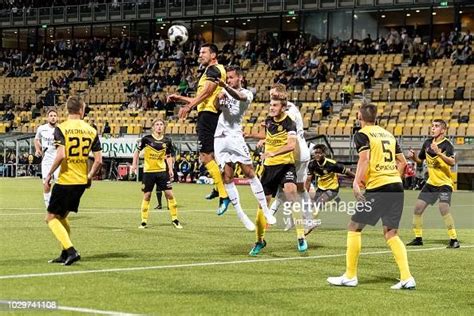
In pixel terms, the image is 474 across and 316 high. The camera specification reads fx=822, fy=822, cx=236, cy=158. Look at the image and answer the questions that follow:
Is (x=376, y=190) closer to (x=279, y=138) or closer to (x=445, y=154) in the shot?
(x=279, y=138)

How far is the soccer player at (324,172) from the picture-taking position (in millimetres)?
17906

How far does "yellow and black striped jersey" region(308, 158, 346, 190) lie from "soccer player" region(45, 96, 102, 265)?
7.59 meters

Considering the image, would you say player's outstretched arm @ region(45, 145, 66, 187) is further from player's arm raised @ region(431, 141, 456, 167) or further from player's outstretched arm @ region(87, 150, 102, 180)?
player's arm raised @ region(431, 141, 456, 167)

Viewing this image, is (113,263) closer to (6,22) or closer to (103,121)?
(103,121)

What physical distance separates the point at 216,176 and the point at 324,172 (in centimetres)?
526

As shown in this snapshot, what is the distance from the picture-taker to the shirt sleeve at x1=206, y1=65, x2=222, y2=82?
474 inches

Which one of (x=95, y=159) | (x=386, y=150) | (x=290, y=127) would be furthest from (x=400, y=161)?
(x=95, y=159)

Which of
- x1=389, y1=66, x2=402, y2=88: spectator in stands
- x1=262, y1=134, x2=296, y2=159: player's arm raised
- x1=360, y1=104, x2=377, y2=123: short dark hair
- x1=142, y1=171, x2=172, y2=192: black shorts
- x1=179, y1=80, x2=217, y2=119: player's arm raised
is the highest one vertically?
x1=389, y1=66, x2=402, y2=88: spectator in stands

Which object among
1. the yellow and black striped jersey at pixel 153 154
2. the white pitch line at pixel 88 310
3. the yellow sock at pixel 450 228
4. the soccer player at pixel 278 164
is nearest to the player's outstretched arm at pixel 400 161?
the soccer player at pixel 278 164

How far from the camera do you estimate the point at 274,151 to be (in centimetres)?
1249

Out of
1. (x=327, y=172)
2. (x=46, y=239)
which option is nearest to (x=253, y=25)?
(x=327, y=172)

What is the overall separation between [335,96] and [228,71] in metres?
34.2

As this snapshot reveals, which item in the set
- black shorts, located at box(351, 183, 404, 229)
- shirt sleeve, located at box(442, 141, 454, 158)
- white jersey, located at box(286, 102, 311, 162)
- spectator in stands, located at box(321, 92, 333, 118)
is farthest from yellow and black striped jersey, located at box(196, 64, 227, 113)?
spectator in stands, located at box(321, 92, 333, 118)

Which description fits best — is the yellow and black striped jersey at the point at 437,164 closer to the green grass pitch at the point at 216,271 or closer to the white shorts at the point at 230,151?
the green grass pitch at the point at 216,271
